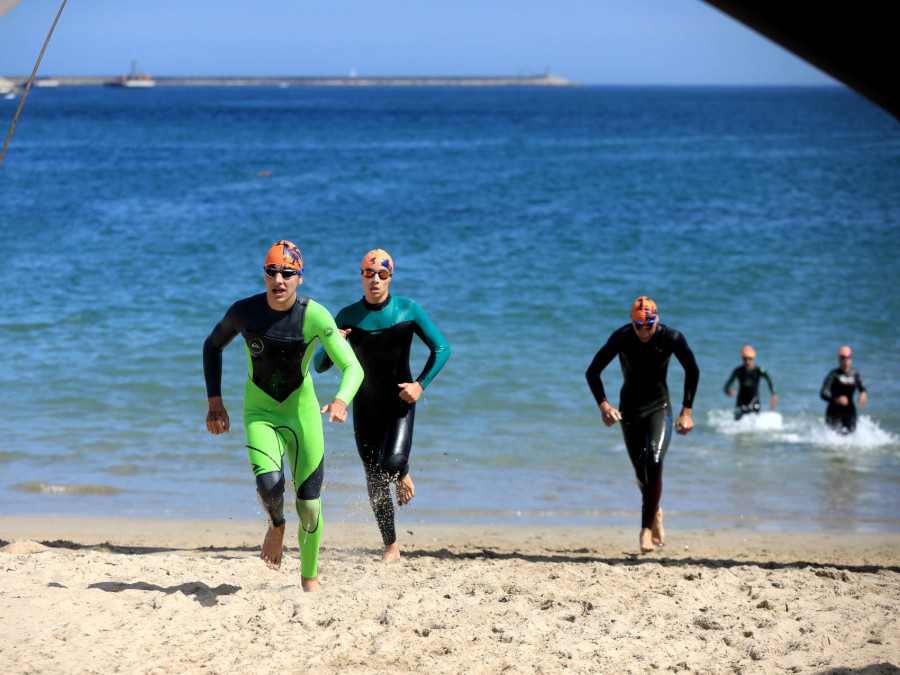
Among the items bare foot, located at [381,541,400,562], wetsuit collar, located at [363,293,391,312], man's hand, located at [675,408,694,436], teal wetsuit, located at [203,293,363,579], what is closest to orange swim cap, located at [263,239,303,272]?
teal wetsuit, located at [203,293,363,579]

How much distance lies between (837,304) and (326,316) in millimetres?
17705

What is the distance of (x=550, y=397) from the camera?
14.1 metres

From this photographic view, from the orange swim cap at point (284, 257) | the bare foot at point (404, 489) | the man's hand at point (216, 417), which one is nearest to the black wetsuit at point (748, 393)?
the bare foot at point (404, 489)

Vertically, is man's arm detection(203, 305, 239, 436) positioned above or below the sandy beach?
above

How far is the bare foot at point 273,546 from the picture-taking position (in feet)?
20.9

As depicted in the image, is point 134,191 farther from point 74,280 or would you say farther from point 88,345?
point 88,345

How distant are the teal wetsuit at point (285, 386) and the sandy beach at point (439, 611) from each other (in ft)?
2.37

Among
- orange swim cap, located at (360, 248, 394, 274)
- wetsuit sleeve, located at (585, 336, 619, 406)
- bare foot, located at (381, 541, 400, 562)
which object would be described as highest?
orange swim cap, located at (360, 248, 394, 274)

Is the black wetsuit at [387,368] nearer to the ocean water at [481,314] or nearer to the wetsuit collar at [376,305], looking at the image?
the wetsuit collar at [376,305]

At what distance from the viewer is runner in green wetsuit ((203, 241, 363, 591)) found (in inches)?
241

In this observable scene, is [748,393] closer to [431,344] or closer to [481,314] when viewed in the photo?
[431,344]

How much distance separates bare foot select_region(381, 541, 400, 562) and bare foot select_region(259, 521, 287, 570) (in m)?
1.28

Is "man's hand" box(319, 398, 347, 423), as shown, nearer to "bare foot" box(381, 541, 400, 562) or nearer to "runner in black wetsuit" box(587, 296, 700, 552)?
"bare foot" box(381, 541, 400, 562)

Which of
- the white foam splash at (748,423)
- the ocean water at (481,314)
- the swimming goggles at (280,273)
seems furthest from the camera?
the white foam splash at (748,423)
